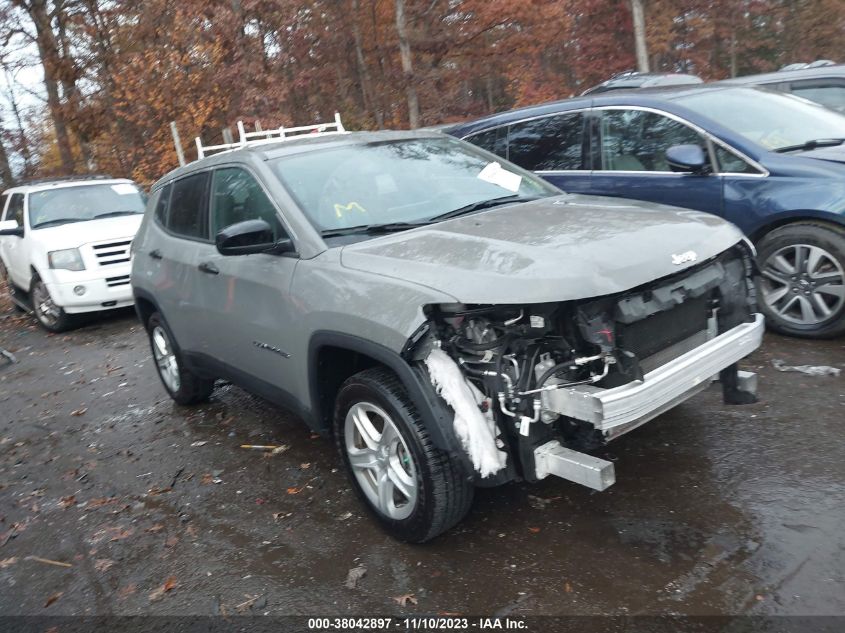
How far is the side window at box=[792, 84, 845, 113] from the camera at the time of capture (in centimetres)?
750

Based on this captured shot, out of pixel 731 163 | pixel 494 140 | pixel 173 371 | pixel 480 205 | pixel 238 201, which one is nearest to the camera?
pixel 480 205

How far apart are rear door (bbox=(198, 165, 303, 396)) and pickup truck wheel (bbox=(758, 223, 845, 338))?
3531 millimetres

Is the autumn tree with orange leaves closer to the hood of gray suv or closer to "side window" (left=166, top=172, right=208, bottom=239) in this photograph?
"side window" (left=166, top=172, right=208, bottom=239)

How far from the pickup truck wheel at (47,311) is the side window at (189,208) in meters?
5.04

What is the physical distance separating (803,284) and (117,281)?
26.2 feet

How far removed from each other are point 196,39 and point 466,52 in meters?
9.57

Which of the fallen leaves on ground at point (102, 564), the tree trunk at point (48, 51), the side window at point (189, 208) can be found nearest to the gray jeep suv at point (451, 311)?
the side window at point (189, 208)

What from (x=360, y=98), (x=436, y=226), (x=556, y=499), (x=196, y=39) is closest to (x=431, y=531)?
(x=556, y=499)

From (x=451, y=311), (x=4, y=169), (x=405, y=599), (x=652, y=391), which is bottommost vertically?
(x=405, y=599)

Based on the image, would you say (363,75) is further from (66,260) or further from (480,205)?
(480,205)

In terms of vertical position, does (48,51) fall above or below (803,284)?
above

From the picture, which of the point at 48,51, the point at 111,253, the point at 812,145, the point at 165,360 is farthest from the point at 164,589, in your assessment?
the point at 48,51

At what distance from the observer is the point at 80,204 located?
10.2 meters

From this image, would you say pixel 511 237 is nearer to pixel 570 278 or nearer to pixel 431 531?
pixel 570 278
